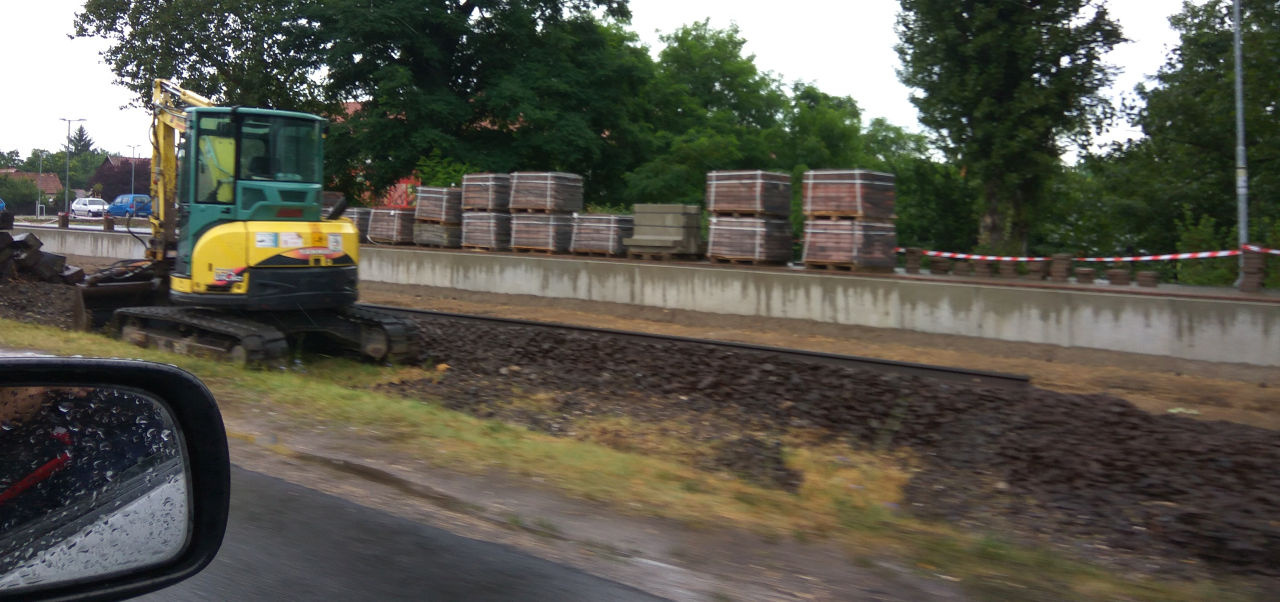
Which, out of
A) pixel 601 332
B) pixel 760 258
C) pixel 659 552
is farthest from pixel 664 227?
pixel 659 552

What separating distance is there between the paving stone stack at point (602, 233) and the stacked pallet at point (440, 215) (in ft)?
17.7

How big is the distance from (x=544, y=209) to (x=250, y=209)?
44.9 ft

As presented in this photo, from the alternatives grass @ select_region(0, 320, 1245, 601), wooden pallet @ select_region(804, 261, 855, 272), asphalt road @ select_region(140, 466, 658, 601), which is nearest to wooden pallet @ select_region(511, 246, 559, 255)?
wooden pallet @ select_region(804, 261, 855, 272)

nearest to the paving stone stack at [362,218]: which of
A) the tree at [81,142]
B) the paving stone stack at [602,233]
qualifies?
the paving stone stack at [602,233]

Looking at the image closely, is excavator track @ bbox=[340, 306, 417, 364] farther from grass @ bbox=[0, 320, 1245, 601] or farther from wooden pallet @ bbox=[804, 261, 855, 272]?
wooden pallet @ bbox=[804, 261, 855, 272]

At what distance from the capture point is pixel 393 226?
3073 centimetres

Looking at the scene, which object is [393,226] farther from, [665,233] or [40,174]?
[40,174]

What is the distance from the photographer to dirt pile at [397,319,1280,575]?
7.18 m

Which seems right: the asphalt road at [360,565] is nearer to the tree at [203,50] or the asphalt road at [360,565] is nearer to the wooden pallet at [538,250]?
the wooden pallet at [538,250]

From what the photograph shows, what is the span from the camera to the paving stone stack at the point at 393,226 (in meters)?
30.7

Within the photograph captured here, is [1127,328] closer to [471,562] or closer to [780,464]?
[780,464]

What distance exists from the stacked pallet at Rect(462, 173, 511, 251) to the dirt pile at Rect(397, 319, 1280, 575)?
38.4 ft

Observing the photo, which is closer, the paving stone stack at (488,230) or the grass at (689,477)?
the grass at (689,477)

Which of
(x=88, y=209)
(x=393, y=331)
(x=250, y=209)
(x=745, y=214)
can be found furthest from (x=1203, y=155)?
(x=88, y=209)
